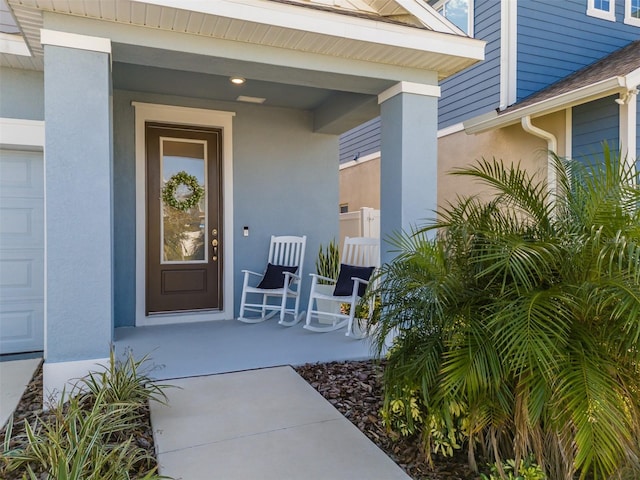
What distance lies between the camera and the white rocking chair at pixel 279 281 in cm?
491

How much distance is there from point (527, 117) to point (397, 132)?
2.18 metres

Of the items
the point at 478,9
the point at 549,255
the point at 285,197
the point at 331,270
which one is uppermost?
the point at 478,9

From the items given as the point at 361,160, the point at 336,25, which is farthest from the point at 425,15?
the point at 361,160

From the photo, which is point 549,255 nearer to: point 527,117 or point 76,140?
point 76,140

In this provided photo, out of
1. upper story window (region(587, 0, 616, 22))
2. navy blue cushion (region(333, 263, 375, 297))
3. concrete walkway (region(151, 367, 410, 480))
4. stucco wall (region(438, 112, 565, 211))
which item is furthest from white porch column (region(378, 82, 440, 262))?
upper story window (region(587, 0, 616, 22))

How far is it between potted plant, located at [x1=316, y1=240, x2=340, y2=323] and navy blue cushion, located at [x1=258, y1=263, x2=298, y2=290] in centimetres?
49

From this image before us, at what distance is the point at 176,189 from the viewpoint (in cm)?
509

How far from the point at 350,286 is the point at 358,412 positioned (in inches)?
72.7

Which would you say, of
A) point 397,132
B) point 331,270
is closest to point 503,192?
point 397,132

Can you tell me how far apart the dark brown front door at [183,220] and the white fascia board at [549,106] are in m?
3.47

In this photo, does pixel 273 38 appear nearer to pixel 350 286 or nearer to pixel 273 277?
pixel 350 286

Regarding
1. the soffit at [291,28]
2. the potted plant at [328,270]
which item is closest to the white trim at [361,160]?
the potted plant at [328,270]

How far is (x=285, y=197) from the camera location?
5578 mm

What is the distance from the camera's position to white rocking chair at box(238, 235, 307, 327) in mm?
4906
